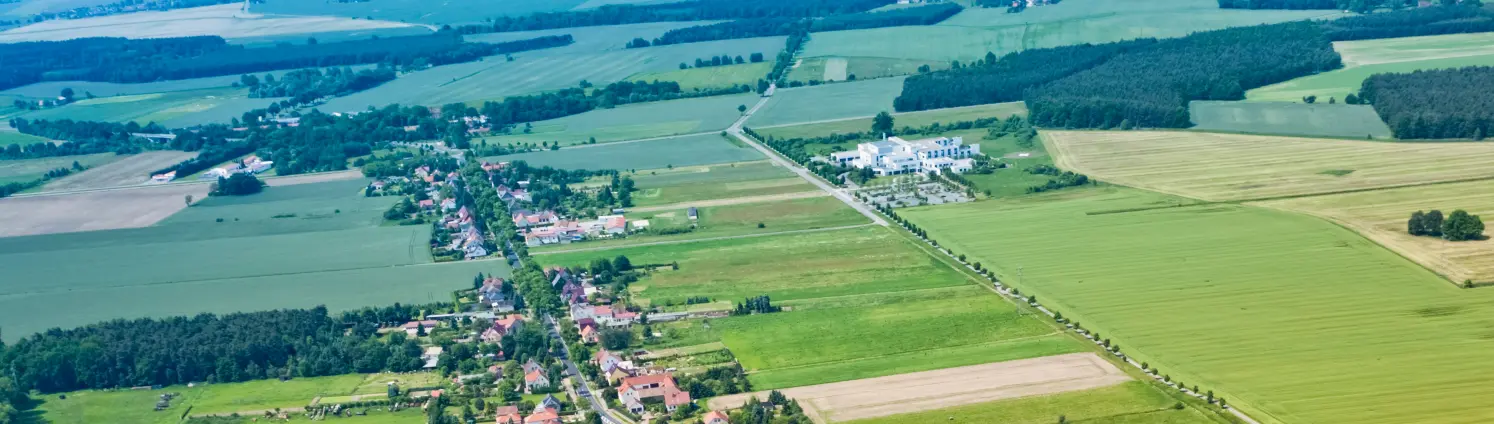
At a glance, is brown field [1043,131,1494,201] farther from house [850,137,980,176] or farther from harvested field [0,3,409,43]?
harvested field [0,3,409,43]

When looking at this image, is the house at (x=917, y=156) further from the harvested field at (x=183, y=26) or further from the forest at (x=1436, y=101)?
the harvested field at (x=183, y=26)

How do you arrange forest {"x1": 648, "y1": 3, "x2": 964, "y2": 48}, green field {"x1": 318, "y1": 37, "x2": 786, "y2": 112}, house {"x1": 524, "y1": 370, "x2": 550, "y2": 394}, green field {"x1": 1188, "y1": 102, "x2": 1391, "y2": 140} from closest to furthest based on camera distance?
house {"x1": 524, "y1": 370, "x2": 550, "y2": 394}, green field {"x1": 1188, "y1": 102, "x2": 1391, "y2": 140}, green field {"x1": 318, "y1": 37, "x2": 786, "y2": 112}, forest {"x1": 648, "y1": 3, "x2": 964, "y2": 48}

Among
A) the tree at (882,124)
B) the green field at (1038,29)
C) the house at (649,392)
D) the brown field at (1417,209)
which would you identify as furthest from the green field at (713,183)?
the green field at (1038,29)

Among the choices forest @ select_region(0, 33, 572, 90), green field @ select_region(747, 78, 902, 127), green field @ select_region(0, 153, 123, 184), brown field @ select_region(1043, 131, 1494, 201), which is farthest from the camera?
forest @ select_region(0, 33, 572, 90)

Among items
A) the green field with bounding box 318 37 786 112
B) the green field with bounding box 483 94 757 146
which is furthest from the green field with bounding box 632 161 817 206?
the green field with bounding box 318 37 786 112

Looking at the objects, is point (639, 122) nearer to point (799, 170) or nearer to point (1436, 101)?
point (799, 170)

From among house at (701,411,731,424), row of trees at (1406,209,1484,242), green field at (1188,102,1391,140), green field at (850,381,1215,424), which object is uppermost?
row of trees at (1406,209,1484,242)

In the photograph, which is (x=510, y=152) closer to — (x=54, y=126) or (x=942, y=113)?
(x=942, y=113)
